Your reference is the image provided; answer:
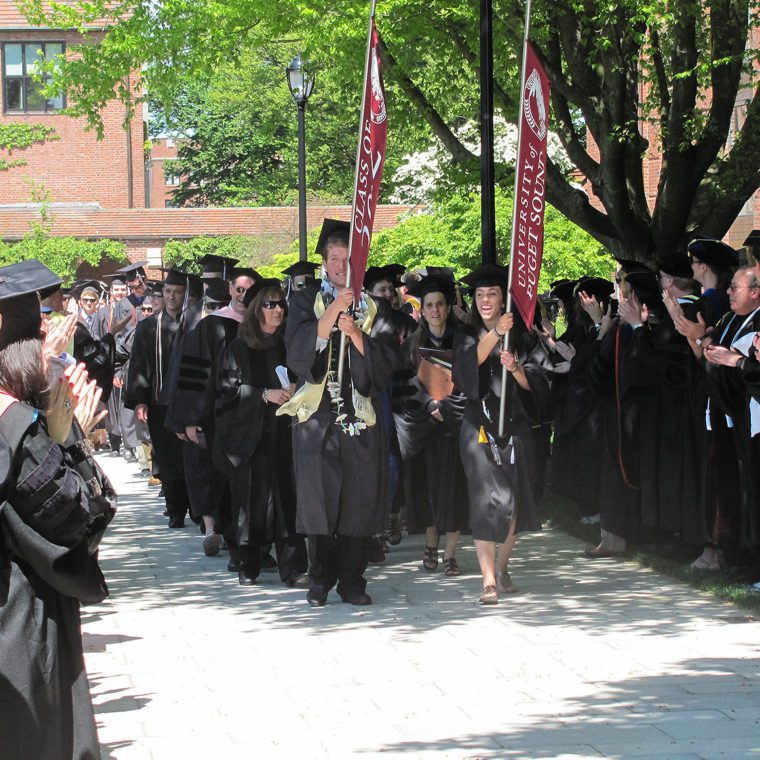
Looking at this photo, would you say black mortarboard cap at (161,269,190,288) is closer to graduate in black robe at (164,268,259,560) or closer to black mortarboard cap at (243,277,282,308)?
graduate in black robe at (164,268,259,560)

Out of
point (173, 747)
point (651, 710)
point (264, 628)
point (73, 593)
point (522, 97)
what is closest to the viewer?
point (73, 593)

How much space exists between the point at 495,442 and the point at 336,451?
0.96m

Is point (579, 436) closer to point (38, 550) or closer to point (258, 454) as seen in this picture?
point (258, 454)

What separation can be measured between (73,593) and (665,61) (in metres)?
12.9

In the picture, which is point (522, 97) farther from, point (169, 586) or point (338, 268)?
point (169, 586)

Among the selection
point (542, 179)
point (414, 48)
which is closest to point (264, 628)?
point (542, 179)

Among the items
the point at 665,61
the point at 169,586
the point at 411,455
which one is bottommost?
the point at 169,586

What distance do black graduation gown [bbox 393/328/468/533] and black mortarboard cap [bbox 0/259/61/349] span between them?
17.3 ft

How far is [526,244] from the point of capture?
28.6ft

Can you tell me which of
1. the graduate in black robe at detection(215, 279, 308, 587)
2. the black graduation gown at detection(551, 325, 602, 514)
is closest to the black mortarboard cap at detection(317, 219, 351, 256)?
the graduate in black robe at detection(215, 279, 308, 587)

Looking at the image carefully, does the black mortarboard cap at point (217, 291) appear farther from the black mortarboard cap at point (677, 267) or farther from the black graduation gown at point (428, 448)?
the black mortarboard cap at point (677, 267)

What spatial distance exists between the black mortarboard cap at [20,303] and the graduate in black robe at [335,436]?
4.30m

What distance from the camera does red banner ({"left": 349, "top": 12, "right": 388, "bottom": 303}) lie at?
838 centimetres

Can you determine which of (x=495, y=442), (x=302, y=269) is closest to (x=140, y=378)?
(x=302, y=269)
